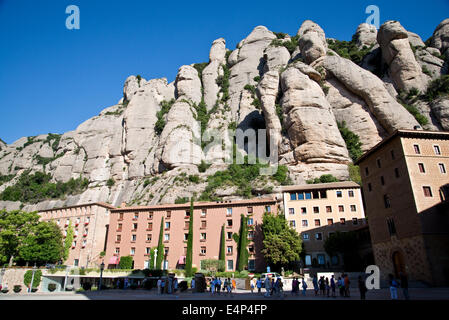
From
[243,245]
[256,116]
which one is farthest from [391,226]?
[256,116]

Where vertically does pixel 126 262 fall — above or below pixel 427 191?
below

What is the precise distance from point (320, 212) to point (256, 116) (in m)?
39.6

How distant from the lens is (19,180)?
87750mm

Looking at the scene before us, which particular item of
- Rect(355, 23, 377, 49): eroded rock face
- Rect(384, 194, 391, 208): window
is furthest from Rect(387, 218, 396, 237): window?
Rect(355, 23, 377, 49): eroded rock face

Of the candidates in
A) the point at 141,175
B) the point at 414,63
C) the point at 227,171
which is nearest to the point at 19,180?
the point at 141,175

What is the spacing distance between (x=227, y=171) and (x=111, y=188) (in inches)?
1360

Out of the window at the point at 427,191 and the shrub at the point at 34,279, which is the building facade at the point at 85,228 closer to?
the shrub at the point at 34,279

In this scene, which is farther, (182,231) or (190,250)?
(182,231)

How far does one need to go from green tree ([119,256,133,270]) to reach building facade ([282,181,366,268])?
86.0 feet

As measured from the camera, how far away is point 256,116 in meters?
76.6

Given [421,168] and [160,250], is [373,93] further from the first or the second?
[160,250]

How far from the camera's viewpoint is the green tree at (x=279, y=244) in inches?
1436

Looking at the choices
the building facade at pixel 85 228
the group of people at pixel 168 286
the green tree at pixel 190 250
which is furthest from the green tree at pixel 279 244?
the building facade at pixel 85 228

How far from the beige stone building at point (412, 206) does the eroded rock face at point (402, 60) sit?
44407 mm
